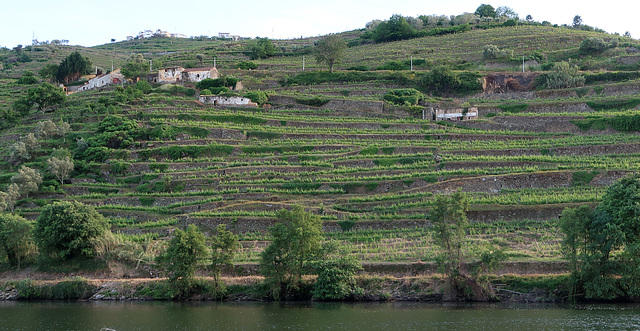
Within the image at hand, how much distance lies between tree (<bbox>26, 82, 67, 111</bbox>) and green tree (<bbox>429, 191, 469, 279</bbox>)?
1933 inches

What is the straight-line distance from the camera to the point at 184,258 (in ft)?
135

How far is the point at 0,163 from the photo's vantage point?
2406 inches

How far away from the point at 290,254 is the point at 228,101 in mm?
33599

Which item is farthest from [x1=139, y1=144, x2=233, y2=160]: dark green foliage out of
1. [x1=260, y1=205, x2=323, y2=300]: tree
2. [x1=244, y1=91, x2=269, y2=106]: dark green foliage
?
[x1=260, y1=205, x2=323, y2=300]: tree

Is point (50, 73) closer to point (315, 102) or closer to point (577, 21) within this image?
point (315, 102)

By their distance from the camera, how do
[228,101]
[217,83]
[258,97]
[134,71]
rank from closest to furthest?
1. [258,97]
2. [228,101]
3. [217,83]
4. [134,71]

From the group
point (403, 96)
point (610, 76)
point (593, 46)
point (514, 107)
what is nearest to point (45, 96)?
point (403, 96)

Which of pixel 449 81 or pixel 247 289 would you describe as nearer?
pixel 247 289

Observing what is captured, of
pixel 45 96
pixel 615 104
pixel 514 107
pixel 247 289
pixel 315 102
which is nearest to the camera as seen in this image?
pixel 247 289

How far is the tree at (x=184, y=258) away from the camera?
135ft

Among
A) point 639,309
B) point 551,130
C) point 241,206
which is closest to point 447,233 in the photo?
point 639,309

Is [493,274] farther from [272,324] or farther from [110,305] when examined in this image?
[110,305]

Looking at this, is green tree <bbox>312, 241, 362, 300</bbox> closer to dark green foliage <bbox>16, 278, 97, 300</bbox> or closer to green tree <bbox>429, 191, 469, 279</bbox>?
green tree <bbox>429, 191, 469, 279</bbox>

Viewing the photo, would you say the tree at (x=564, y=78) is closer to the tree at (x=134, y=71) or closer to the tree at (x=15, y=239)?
the tree at (x=134, y=71)
